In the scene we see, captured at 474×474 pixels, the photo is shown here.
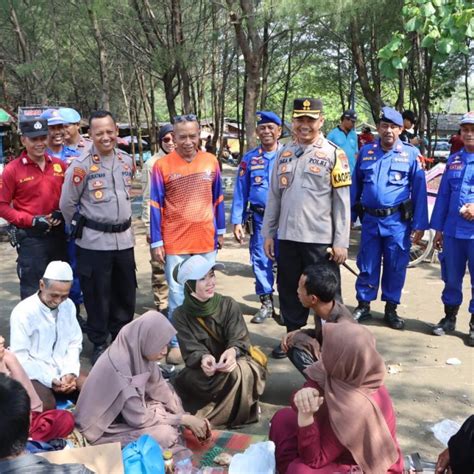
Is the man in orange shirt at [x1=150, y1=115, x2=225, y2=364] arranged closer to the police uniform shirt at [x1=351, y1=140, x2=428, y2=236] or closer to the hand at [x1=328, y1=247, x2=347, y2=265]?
the hand at [x1=328, y1=247, x2=347, y2=265]

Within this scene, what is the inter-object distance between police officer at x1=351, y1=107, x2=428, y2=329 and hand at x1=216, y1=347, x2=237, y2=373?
6.95ft

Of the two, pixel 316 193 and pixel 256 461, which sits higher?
pixel 316 193

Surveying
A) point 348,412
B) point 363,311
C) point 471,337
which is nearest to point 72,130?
point 363,311

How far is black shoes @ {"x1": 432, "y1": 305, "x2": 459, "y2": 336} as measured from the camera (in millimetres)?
4977

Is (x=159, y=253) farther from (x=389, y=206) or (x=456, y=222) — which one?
(x=456, y=222)

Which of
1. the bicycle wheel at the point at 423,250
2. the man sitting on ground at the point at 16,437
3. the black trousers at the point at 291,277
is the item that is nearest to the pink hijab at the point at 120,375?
the man sitting on ground at the point at 16,437

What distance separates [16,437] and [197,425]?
1.49m

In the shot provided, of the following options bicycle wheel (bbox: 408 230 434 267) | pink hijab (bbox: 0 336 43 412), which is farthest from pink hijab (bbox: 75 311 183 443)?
bicycle wheel (bbox: 408 230 434 267)

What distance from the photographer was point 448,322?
5.03 meters

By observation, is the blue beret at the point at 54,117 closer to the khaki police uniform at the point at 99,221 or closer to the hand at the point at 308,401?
the khaki police uniform at the point at 99,221

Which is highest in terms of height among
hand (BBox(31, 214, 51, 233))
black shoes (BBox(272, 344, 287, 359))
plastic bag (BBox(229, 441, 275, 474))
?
hand (BBox(31, 214, 51, 233))

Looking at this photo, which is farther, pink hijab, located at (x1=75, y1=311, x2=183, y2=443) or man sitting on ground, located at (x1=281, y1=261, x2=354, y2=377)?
man sitting on ground, located at (x1=281, y1=261, x2=354, y2=377)

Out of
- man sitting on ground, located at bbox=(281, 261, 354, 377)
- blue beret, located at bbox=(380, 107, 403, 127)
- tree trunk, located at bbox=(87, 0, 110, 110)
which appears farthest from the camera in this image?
tree trunk, located at bbox=(87, 0, 110, 110)

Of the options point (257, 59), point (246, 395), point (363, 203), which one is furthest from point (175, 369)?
point (257, 59)
